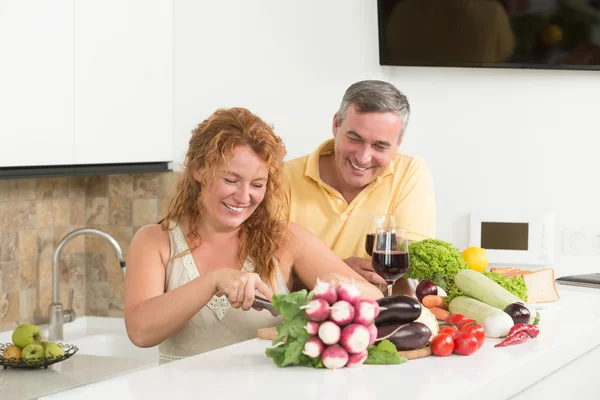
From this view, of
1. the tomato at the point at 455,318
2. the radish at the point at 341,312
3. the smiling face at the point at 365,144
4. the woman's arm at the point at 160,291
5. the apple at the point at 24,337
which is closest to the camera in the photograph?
the radish at the point at 341,312

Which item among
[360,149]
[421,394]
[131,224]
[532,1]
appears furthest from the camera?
[131,224]

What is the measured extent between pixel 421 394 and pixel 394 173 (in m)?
1.31

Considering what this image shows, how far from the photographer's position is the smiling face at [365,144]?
2525 millimetres

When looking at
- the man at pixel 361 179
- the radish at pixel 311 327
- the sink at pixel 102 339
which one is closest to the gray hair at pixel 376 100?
the man at pixel 361 179

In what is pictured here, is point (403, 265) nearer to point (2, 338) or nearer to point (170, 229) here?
point (170, 229)

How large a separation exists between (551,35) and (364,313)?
186 centimetres

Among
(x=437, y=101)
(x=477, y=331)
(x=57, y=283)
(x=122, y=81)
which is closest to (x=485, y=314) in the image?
(x=477, y=331)

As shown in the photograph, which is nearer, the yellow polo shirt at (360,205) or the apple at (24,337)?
the yellow polo shirt at (360,205)

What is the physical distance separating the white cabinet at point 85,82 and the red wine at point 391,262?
1413 millimetres

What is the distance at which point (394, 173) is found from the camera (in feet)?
8.73

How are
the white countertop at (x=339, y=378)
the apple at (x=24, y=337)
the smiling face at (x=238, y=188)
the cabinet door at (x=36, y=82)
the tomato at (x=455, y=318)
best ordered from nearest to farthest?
1. the white countertop at (x=339, y=378)
2. the tomato at (x=455, y=318)
3. the smiling face at (x=238, y=188)
4. the cabinet door at (x=36, y=82)
5. the apple at (x=24, y=337)

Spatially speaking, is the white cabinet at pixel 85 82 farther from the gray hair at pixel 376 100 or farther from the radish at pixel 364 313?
the radish at pixel 364 313

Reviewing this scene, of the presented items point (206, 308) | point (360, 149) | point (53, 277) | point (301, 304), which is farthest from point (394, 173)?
point (53, 277)

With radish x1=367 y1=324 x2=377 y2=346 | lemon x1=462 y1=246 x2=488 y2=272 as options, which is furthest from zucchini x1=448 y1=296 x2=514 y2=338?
radish x1=367 y1=324 x2=377 y2=346
